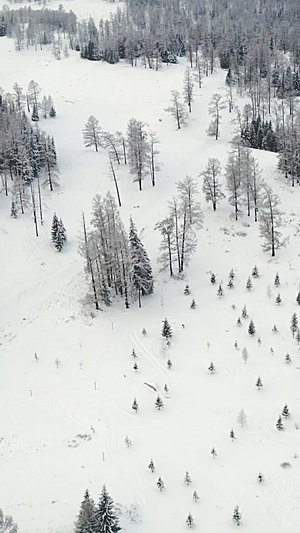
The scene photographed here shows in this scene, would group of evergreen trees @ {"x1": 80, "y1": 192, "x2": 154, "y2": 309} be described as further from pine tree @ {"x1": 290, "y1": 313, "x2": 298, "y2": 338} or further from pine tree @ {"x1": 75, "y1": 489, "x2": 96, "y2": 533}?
pine tree @ {"x1": 75, "y1": 489, "x2": 96, "y2": 533}

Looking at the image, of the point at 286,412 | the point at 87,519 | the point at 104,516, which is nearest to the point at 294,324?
the point at 286,412

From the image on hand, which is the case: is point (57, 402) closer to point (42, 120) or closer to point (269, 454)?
point (269, 454)

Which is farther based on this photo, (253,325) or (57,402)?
(253,325)

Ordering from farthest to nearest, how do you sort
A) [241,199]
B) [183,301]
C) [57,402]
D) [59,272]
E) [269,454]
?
[241,199], [59,272], [183,301], [57,402], [269,454]

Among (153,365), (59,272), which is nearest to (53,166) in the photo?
(59,272)

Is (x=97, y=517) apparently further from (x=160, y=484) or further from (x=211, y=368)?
(x=211, y=368)

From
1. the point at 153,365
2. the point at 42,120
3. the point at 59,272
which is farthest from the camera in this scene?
the point at 42,120

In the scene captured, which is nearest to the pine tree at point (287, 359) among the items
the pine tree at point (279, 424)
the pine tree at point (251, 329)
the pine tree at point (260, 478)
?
the pine tree at point (251, 329)
